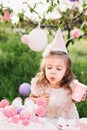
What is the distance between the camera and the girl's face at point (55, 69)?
294cm

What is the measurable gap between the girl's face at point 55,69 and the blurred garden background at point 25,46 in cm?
52

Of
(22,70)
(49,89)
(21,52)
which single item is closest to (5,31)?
(21,52)

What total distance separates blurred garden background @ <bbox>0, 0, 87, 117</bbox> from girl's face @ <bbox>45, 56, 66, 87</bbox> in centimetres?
52

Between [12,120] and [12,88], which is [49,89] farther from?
[12,88]

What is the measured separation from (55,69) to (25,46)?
1.31 metres

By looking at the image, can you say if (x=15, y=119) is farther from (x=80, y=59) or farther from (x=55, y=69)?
(x=80, y=59)

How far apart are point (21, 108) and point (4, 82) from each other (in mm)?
942

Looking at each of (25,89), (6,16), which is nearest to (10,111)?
(25,89)

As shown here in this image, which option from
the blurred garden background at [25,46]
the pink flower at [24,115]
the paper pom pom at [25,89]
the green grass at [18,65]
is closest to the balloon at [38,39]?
the blurred garden background at [25,46]

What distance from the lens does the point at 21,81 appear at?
3.74 meters

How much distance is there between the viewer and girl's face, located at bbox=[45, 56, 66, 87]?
2.94m

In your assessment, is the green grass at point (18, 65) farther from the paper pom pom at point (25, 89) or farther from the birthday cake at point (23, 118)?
the birthday cake at point (23, 118)

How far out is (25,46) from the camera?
4.23 m

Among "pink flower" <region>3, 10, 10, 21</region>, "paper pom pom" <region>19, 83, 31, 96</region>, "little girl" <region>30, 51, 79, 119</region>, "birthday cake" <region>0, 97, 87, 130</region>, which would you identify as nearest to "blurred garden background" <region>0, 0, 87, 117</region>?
"pink flower" <region>3, 10, 10, 21</region>
